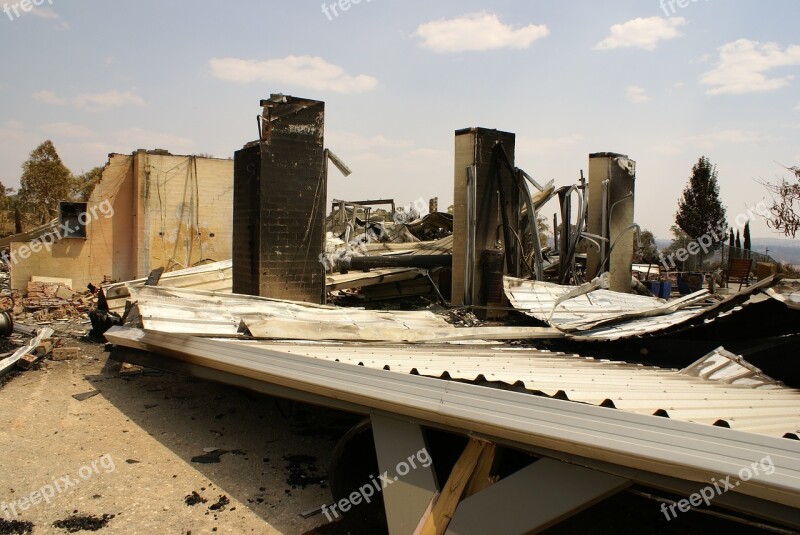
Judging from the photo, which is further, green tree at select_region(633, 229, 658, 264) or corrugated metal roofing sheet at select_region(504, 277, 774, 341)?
green tree at select_region(633, 229, 658, 264)

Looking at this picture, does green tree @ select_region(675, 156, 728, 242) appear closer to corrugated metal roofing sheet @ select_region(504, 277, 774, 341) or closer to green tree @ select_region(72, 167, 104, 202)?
corrugated metal roofing sheet @ select_region(504, 277, 774, 341)

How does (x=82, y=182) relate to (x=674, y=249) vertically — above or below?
above

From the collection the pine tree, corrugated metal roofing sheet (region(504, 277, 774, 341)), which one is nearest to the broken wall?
corrugated metal roofing sheet (region(504, 277, 774, 341))

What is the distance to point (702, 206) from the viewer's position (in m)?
26.7

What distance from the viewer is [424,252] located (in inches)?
421

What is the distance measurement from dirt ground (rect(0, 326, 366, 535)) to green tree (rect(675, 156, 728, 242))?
86.6 feet

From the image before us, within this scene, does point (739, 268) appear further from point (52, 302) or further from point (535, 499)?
point (52, 302)

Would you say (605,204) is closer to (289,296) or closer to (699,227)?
(289,296)

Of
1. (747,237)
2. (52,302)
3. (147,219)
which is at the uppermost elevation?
(147,219)

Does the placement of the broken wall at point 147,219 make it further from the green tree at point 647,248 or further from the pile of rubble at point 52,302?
the green tree at point 647,248

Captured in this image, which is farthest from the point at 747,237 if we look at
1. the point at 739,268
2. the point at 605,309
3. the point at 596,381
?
the point at 596,381

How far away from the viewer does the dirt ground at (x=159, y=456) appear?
3379 mm

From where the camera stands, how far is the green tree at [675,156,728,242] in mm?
26500

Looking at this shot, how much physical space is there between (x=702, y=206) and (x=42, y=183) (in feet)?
95.8
